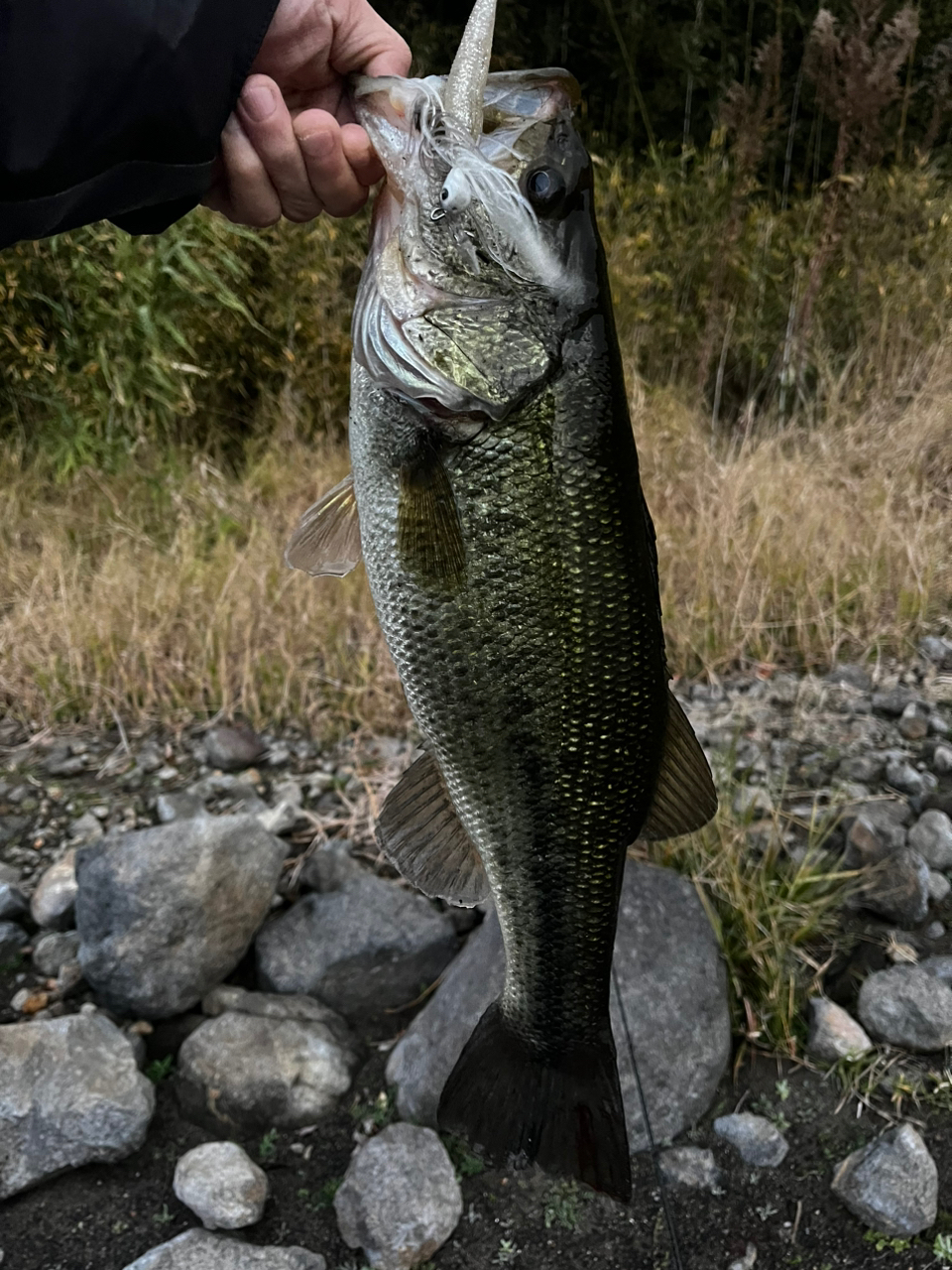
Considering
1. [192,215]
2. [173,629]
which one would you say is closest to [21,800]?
[173,629]

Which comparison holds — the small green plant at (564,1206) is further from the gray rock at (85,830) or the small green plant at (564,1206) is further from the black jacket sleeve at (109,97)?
the black jacket sleeve at (109,97)

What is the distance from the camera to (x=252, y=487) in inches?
186

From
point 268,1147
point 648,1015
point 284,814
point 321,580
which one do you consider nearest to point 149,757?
point 284,814

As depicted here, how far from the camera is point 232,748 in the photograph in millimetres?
3264

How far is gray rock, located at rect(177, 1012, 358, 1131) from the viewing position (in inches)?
88.7

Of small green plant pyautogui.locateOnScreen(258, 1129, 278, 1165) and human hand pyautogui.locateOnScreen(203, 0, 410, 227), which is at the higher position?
human hand pyautogui.locateOnScreen(203, 0, 410, 227)

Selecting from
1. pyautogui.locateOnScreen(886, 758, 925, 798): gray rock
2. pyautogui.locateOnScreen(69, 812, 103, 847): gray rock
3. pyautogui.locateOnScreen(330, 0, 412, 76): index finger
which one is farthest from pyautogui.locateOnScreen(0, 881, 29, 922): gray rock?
pyautogui.locateOnScreen(886, 758, 925, 798): gray rock

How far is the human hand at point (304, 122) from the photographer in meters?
1.53

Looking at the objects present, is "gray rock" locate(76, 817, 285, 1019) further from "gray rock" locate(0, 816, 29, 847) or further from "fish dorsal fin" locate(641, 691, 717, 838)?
"fish dorsal fin" locate(641, 691, 717, 838)

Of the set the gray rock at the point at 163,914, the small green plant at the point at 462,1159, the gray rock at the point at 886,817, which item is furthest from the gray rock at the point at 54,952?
the gray rock at the point at 886,817

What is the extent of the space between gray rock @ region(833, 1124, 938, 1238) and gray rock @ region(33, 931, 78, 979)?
6.49ft

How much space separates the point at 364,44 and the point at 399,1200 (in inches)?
90.3

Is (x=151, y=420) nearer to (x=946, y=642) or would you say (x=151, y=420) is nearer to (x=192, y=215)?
(x=192, y=215)

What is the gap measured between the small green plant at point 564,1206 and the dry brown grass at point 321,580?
1.59 meters
